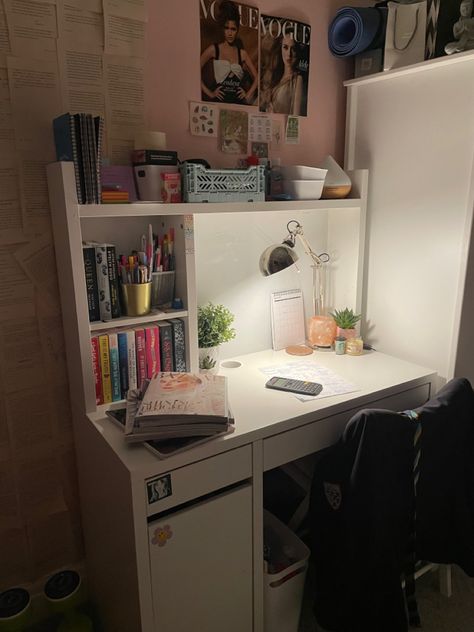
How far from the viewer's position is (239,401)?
1545 mm

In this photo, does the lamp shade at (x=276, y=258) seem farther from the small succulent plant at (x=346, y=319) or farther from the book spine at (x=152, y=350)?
the book spine at (x=152, y=350)

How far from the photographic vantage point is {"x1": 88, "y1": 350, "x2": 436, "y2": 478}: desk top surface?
49.3 inches

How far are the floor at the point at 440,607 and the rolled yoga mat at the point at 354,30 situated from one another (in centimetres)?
200

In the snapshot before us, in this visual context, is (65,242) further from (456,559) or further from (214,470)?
(456,559)

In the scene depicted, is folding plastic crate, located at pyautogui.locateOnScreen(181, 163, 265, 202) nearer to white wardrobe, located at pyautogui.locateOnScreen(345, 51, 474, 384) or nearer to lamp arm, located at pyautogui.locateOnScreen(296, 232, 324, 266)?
lamp arm, located at pyautogui.locateOnScreen(296, 232, 324, 266)

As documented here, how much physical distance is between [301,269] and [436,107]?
2.59 feet

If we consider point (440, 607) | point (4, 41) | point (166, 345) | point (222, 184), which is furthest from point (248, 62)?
point (440, 607)

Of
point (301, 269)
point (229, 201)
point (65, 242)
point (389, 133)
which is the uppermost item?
point (389, 133)

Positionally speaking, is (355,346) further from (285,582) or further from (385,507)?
(285,582)

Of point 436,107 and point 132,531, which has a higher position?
point 436,107

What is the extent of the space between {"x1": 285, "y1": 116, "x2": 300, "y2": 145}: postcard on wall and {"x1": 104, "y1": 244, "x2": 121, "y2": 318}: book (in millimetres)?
890

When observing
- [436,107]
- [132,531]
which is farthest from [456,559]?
[436,107]

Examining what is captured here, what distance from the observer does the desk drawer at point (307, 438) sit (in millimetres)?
1417

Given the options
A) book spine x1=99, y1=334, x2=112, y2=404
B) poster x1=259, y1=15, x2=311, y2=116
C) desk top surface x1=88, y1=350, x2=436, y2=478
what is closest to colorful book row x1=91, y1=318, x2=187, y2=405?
book spine x1=99, y1=334, x2=112, y2=404
